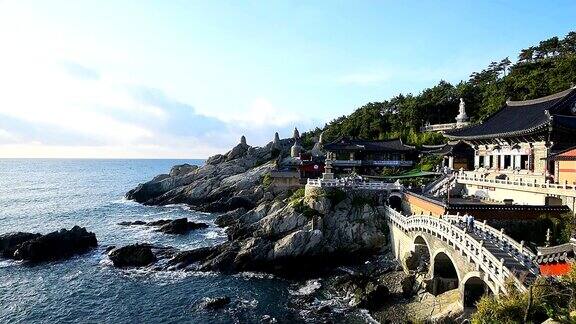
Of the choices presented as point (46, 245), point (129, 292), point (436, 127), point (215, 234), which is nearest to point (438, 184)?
point (215, 234)

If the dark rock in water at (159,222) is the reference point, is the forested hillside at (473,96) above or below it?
above

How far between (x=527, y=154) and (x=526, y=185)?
18.2 ft

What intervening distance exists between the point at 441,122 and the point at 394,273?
2400 inches

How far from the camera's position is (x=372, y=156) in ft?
253

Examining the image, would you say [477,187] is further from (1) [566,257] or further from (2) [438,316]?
(1) [566,257]

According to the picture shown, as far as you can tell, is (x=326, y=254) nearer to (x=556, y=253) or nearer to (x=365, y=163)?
(x=556, y=253)

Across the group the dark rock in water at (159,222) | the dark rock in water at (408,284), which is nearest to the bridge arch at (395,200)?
the dark rock in water at (408,284)

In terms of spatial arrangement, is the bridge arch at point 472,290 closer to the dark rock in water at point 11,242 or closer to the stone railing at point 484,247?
the stone railing at point 484,247

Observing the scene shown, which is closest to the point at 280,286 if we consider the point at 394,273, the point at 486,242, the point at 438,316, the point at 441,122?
the point at 394,273

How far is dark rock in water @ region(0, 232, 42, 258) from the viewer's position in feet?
172

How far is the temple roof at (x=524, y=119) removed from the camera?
36281mm

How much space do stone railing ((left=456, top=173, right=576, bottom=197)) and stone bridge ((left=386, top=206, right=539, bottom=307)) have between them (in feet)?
27.1

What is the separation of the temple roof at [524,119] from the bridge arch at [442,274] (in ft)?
51.5

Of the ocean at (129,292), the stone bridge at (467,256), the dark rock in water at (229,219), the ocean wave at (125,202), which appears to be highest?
the stone bridge at (467,256)
